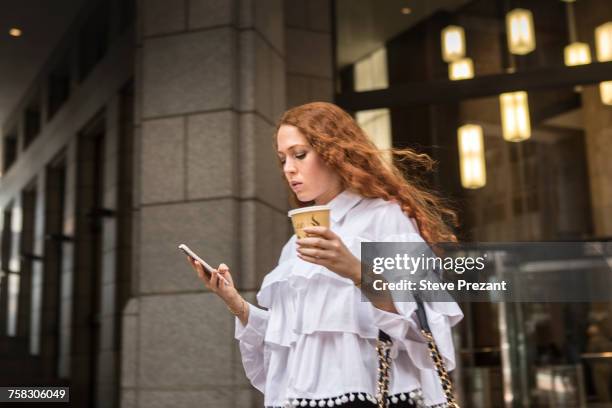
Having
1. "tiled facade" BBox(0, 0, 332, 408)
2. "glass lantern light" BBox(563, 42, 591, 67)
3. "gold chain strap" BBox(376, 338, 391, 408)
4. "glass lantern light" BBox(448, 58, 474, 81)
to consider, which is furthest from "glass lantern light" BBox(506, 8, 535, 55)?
"gold chain strap" BBox(376, 338, 391, 408)

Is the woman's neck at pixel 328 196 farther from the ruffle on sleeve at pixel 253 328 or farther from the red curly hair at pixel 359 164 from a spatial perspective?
the ruffle on sleeve at pixel 253 328

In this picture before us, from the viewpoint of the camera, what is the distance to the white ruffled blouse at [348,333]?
7.70 ft

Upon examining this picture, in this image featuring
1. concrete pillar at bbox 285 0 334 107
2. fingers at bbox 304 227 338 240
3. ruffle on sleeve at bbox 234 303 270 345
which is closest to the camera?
fingers at bbox 304 227 338 240

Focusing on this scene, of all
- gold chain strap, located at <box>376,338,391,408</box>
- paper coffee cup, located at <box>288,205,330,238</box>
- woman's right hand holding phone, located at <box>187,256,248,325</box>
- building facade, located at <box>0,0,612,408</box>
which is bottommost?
gold chain strap, located at <box>376,338,391,408</box>

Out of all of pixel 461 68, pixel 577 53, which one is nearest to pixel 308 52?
pixel 461 68

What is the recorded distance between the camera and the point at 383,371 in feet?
7.68

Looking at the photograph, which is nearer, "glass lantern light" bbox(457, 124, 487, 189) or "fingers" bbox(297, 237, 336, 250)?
"fingers" bbox(297, 237, 336, 250)

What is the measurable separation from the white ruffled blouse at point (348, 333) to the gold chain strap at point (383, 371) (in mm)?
29

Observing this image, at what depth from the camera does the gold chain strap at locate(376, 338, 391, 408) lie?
233cm

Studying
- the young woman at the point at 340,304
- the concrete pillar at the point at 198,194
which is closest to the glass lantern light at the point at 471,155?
the concrete pillar at the point at 198,194

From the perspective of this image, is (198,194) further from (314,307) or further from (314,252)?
(314,252)

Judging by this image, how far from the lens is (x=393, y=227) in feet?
A: 8.12

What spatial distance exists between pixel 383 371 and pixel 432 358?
15 centimetres

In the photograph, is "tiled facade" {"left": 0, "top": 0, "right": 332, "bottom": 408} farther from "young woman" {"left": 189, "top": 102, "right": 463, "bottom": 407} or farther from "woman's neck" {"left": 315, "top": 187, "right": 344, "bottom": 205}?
"woman's neck" {"left": 315, "top": 187, "right": 344, "bottom": 205}
